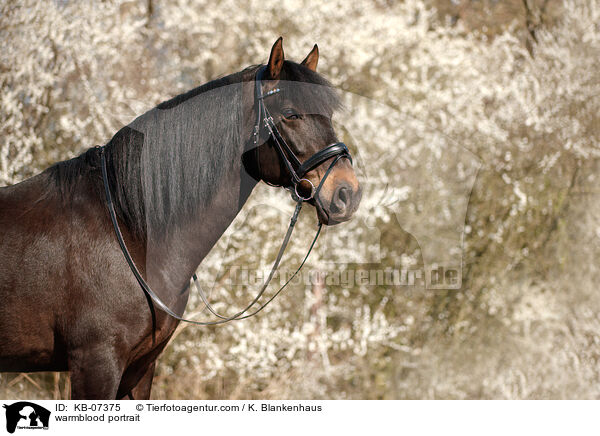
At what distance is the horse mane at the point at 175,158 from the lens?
8.66 feet

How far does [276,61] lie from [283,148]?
448mm

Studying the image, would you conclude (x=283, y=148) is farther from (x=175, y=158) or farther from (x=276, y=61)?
(x=175, y=158)

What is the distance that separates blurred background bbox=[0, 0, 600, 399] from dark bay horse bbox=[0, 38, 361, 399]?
2.67m

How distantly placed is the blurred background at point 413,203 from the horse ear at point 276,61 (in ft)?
8.88

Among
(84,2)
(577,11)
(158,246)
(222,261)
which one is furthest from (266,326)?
(577,11)

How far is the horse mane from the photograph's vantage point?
2.64 meters

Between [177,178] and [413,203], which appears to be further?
[413,203]

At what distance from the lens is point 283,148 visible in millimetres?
2639

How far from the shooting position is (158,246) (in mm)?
2670

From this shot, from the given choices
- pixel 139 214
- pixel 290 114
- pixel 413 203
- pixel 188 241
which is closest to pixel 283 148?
pixel 290 114

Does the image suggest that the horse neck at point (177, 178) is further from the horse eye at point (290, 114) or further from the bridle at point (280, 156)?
the horse eye at point (290, 114)

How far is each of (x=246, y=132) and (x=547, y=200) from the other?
4.27 metres

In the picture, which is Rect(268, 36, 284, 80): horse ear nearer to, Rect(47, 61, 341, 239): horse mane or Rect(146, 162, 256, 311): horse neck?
Rect(47, 61, 341, 239): horse mane
